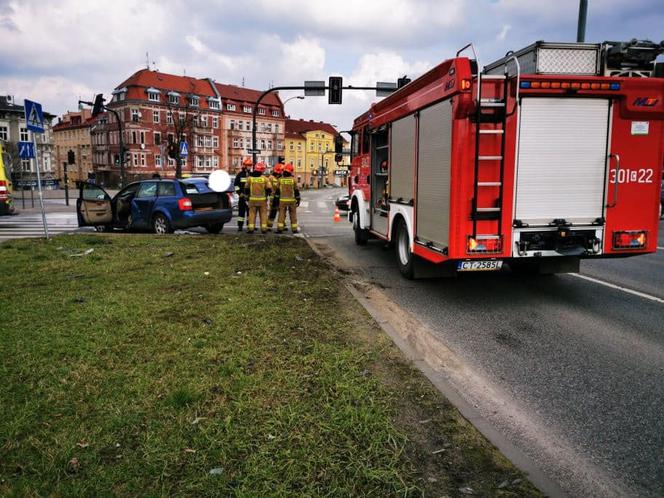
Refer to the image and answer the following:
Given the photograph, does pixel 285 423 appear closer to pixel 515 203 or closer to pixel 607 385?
pixel 607 385

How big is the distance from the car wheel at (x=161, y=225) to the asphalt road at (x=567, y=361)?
21.7 feet

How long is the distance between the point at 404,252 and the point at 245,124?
95103mm

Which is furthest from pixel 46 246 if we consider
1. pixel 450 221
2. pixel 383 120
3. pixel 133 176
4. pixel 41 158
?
pixel 41 158

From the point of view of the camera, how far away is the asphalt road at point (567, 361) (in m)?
3.15

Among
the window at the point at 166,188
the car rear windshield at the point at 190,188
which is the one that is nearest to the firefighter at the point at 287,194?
the car rear windshield at the point at 190,188

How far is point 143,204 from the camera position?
1358 centimetres

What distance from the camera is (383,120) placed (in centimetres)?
901

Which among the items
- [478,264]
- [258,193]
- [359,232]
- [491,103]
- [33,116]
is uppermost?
[33,116]

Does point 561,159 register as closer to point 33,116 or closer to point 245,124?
point 33,116

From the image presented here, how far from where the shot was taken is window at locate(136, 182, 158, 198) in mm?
13469

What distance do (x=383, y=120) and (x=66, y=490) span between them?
762 centimetres

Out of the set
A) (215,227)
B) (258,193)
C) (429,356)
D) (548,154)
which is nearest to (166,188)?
(215,227)

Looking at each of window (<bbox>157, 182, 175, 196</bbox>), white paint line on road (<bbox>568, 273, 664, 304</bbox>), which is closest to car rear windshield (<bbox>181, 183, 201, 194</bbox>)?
window (<bbox>157, 182, 175, 196</bbox>)

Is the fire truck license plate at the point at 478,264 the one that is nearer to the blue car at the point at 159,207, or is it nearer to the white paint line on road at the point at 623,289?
the white paint line on road at the point at 623,289
